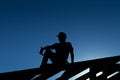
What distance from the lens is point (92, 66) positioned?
24.2 feet

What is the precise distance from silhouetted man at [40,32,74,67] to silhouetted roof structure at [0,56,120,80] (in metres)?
1.05

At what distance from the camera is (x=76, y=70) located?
24.6 ft

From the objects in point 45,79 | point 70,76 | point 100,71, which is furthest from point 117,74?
point 45,79

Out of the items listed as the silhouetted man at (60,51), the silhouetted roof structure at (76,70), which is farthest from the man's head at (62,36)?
the silhouetted roof structure at (76,70)

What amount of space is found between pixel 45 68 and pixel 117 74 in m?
2.46

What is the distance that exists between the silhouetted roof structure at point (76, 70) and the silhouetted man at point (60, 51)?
1.05 metres

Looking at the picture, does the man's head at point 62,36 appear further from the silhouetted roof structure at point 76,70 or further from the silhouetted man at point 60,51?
the silhouetted roof structure at point 76,70

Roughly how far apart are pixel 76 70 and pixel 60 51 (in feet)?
5.36

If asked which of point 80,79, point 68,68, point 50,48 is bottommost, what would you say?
point 80,79

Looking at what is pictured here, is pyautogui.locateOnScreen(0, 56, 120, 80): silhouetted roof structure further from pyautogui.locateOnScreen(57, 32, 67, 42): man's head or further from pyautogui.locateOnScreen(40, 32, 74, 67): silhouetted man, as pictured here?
pyautogui.locateOnScreen(57, 32, 67, 42): man's head

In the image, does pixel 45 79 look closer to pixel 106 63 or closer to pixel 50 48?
pixel 50 48

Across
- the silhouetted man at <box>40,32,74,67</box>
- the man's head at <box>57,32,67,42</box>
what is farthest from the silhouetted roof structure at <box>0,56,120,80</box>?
the man's head at <box>57,32,67,42</box>

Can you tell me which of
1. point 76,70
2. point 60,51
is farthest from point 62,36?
point 76,70

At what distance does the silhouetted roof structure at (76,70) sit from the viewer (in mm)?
7164
